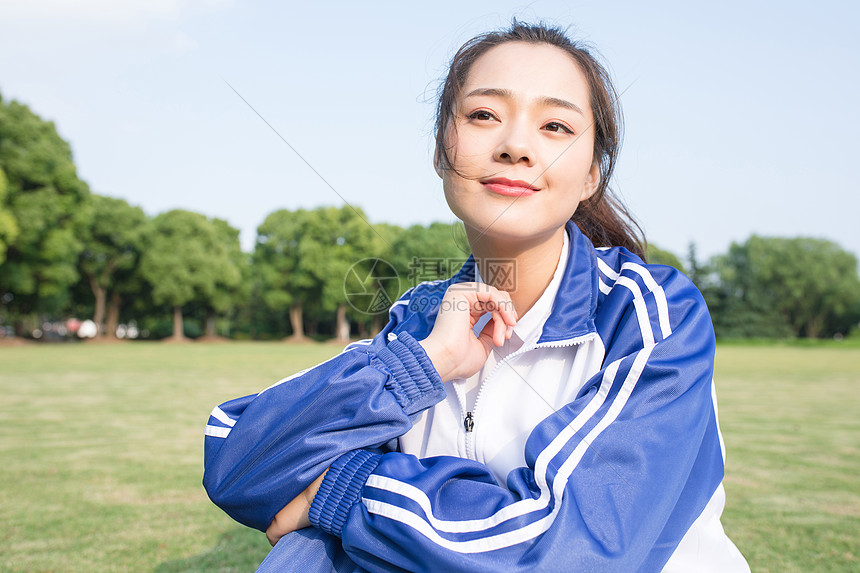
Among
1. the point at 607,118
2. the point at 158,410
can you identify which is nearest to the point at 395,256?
the point at 158,410

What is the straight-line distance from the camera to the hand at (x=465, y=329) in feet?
5.68

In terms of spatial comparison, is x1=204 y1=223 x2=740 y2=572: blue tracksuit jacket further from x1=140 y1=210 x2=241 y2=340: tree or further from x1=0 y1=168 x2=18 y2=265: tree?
x1=140 y1=210 x2=241 y2=340: tree

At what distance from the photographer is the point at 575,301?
1.80m

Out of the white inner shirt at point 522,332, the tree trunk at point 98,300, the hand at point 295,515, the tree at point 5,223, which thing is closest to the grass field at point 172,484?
the hand at point 295,515

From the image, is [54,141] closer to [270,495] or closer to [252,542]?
[252,542]

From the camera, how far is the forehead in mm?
1760

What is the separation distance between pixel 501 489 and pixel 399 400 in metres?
0.35

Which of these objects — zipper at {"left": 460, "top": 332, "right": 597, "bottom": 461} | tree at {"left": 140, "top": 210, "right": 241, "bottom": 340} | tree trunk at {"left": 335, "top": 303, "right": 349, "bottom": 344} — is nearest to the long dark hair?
zipper at {"left": 460, "top": 332, "right": 597, "bottom": 461}

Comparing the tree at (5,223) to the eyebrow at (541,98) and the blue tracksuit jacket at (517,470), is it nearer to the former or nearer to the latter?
the blue tracksuit jacket at (517,470)

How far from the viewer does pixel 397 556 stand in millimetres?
1374

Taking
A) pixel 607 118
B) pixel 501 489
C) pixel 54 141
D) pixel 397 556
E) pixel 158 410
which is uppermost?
pixel 54 141

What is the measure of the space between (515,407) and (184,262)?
169ft

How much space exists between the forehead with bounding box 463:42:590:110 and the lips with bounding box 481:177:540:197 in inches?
10.1

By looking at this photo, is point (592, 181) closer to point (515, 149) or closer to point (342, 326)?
point (515, 149)
